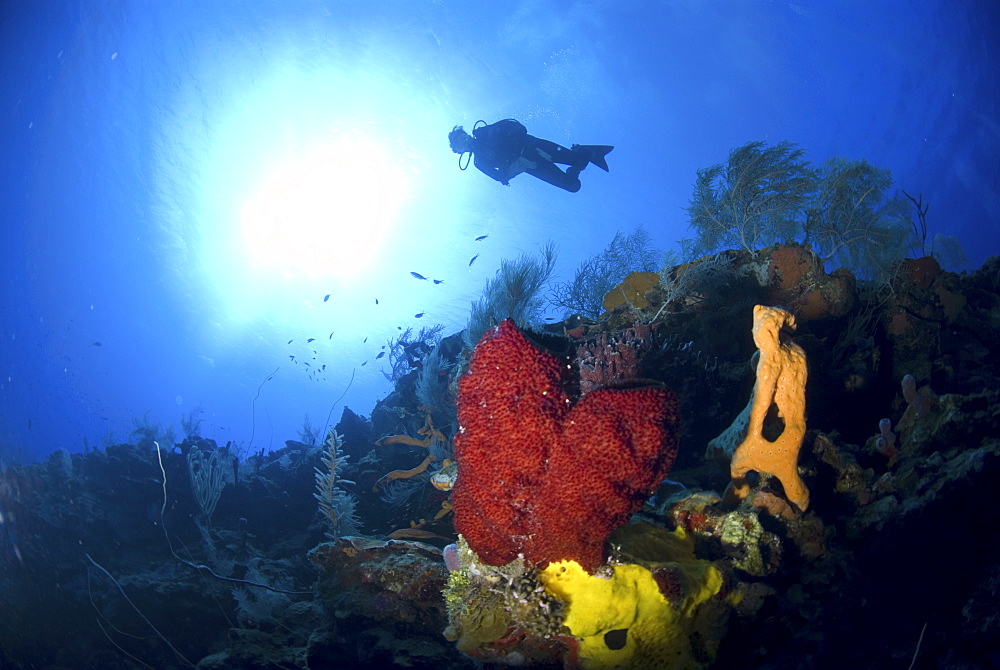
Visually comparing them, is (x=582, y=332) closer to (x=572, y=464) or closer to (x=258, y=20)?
(x=572, y=464)

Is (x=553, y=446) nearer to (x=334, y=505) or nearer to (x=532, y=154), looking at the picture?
(x=334, y=505)

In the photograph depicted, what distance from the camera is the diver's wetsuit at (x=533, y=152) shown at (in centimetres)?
1390

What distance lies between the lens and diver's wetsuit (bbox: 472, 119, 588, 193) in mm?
13898

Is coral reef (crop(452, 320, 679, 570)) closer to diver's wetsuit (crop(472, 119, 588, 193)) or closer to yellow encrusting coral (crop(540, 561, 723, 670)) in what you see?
yellow encrusting coral (crop(540, 561, 723, 670))

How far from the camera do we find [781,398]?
3.32 metres

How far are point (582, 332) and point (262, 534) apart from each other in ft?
23.7

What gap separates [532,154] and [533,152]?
7 centimetres

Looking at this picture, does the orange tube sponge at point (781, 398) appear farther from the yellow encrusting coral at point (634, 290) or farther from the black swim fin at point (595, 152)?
the black swim fin at point (595, 152)

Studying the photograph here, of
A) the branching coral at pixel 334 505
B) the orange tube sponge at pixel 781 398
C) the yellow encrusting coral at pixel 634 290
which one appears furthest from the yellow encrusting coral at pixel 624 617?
the yellow encrusting coral at pixel 634 290

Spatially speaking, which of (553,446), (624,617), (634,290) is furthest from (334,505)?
(634,290)

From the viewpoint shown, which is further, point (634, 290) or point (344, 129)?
point (344, 129)

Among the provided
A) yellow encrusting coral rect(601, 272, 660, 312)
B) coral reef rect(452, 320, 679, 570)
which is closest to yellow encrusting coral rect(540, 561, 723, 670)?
coral reef rect(452, 320, 679, 570)

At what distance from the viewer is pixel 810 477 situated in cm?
363

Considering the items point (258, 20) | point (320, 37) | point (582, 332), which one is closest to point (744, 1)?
point (320, 37)
